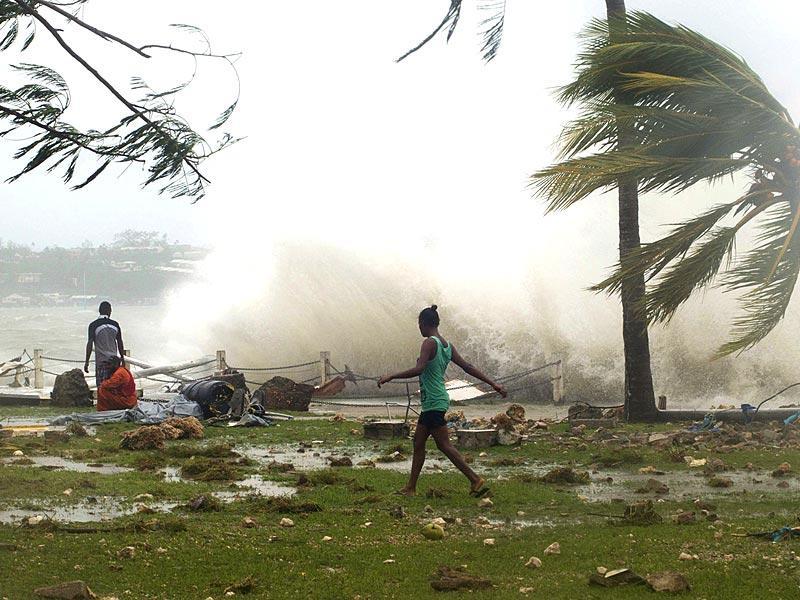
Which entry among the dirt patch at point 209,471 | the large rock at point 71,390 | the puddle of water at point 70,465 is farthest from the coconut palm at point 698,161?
the large rock at point 71,390

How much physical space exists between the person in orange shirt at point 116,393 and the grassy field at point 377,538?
17.5ft

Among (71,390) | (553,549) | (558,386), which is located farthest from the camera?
(558,386)

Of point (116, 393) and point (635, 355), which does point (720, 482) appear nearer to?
point (635, 355)

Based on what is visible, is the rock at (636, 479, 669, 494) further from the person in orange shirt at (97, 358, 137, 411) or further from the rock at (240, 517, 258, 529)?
the person in orange shirt at (97, 358, 137, 411)

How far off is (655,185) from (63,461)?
7070 mm

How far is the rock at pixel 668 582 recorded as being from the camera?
21.0ft

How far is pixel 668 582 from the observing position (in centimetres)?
644

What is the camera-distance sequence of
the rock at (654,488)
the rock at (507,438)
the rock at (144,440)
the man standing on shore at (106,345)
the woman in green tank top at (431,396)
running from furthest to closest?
1. the man standing on shore at (106,345)
2. the rock at (507,438)
3. the rock at (144,440)
4. the rock at (654,488)
5. the woman in green tank top at (431,396)

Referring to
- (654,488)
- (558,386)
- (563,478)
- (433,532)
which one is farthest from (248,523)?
(558,386)

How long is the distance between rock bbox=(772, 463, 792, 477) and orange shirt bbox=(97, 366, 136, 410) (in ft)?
32.9

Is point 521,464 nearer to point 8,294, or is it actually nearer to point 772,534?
point 772,534

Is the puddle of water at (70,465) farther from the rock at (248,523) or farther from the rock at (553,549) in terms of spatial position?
the rock at (553,549)

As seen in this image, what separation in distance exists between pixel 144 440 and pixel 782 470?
7.25m

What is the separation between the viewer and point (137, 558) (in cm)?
731
